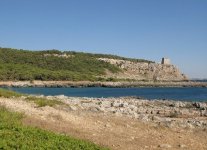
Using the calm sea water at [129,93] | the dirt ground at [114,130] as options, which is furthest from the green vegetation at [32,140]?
the calm sea water at [129,93]

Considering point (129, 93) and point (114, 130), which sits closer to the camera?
point (114, 130)

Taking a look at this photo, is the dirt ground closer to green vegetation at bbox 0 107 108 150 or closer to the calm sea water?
green vegetation at bbox 0 107 108 150

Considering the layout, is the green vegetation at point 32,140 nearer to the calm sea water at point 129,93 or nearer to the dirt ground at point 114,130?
the dirt ground at point 114,130

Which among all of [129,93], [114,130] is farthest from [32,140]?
[129,93]

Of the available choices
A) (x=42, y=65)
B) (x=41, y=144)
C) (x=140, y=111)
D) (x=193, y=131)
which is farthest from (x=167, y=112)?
(x=42, y=65)

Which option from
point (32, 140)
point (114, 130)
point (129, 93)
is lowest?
point (129, 93)

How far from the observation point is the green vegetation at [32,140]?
1745 cm

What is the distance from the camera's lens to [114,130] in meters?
25.7

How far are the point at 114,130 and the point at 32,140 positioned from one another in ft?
26.2

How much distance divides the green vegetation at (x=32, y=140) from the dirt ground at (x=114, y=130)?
2.61 metres

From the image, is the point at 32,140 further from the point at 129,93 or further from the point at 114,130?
the point at 129,93

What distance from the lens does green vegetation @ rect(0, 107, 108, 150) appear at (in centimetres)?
1745

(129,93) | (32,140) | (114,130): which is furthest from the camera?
(129,93)


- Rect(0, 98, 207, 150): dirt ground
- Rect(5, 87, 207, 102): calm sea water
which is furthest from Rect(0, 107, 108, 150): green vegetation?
Rect(5, 87, 207, 102): calm sea water
